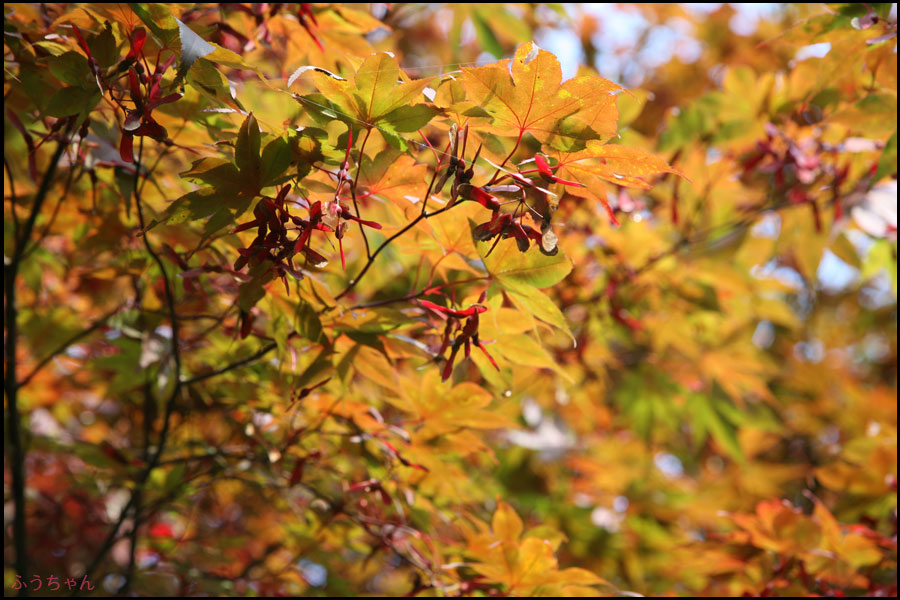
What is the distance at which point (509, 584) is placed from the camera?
91 centimetres

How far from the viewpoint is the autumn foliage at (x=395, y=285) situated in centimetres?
62

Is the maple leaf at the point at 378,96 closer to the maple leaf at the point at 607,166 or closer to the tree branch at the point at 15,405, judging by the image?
the maple leaf at the point at 607,166

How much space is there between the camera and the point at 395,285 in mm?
1240

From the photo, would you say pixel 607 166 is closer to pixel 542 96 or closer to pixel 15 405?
pixel 542 96

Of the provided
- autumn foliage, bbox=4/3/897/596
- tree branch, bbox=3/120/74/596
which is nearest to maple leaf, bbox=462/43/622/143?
autumn foliage, bbox=4/3/897/596

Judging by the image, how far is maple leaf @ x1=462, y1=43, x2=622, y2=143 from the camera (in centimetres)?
58

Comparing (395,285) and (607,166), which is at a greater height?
(607,166)

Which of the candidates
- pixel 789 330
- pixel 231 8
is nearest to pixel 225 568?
pixel 231 8

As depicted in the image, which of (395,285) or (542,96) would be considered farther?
(395,285)

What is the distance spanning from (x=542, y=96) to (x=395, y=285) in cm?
68

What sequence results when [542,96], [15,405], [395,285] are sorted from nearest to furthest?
[542,96] → [15,405] → [395,285]

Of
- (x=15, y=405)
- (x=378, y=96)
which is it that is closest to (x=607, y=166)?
(x=378, y=96)

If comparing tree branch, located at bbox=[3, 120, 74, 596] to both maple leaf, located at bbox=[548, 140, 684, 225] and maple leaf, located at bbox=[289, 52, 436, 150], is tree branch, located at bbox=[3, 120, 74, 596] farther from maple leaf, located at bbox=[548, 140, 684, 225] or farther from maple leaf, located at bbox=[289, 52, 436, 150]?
maple leaf, located at bbox=[548, 140, 684, 225]

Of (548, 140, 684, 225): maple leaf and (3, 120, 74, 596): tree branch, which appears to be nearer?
(548, 140, 684, 225): maple leaf
